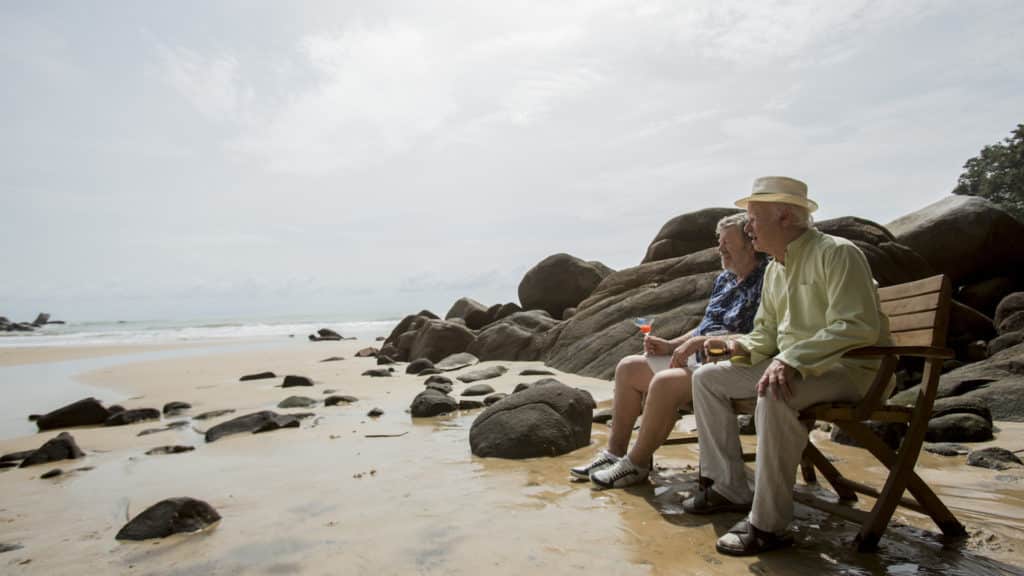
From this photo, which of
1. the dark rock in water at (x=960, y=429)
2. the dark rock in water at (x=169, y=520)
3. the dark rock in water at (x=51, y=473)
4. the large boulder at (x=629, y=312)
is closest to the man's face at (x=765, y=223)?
the dark rock in water at (x=960, y=429)

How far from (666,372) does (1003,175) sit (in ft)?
124

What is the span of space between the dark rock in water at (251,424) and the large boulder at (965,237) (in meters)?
15.0

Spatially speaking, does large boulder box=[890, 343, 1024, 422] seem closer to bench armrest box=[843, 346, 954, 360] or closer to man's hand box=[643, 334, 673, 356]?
man's hand box=[643, 334, 673, 356]

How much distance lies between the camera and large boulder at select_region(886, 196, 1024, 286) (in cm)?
1662

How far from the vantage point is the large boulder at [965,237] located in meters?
16.6

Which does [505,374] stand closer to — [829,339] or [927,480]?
[927,480]

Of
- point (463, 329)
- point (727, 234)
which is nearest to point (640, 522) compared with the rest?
point (727, 234)

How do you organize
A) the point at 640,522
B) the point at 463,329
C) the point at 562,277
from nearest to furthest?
the point at 640,522 → the point at 463,329 → the point at 562,277

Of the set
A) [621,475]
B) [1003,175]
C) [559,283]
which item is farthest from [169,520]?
[1003,175]

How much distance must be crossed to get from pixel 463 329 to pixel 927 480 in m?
12.7

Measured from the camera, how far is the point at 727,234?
4738 millimetres

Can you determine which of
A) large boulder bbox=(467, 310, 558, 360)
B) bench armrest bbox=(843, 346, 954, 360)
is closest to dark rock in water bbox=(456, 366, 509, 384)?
large boulder bbox=(467, 310, 558, 360)

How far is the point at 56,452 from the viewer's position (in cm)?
654

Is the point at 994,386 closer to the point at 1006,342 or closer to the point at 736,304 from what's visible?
the point at 736,304
